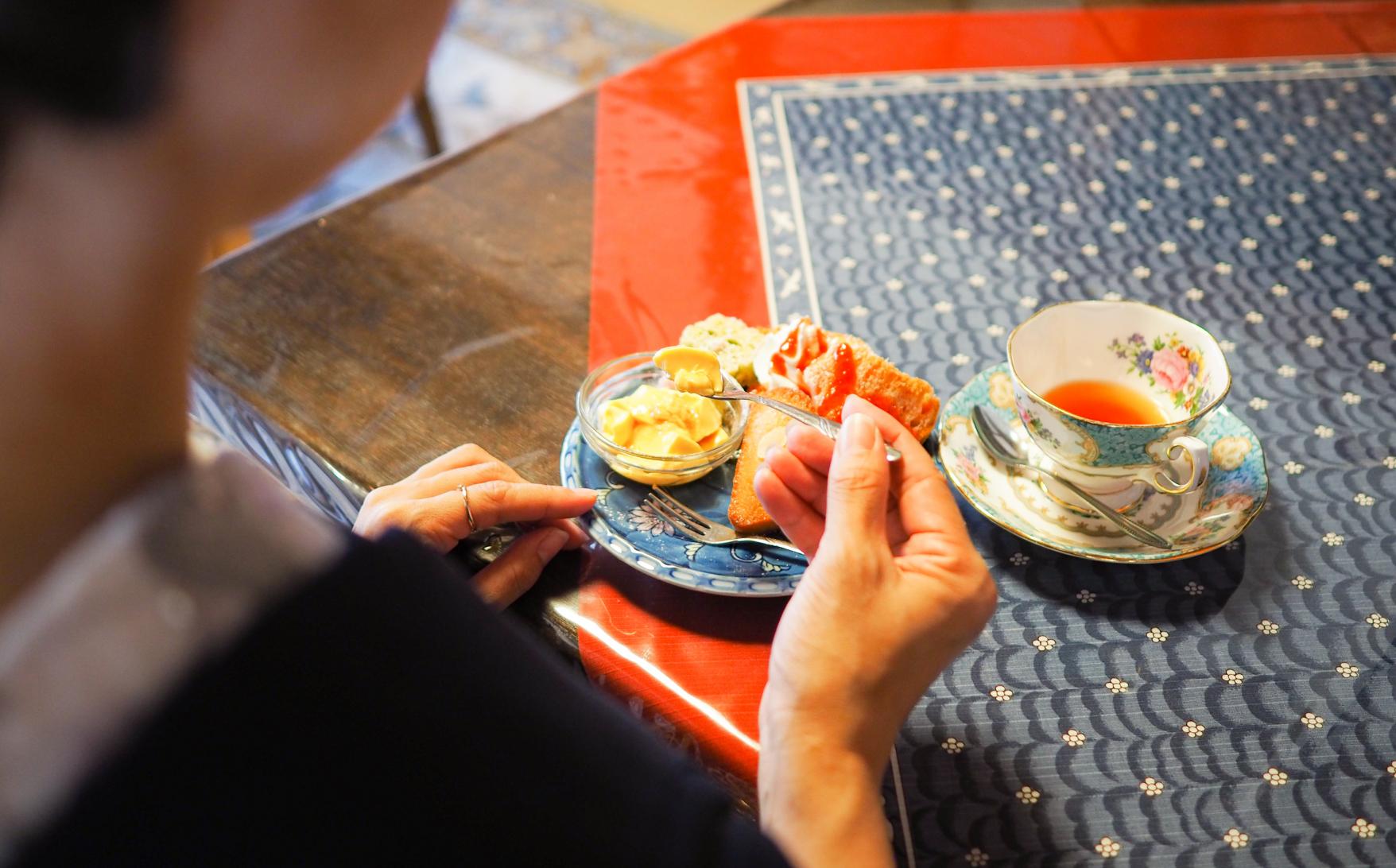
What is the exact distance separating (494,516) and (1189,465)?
0.53 metres

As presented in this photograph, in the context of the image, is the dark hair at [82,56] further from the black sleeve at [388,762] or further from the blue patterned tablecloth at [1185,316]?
the blue patterned tablecloth at [1185,316]

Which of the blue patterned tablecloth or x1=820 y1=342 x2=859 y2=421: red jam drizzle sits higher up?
x1=820 y1=342 x2=859 y2=421: red jam drizzle

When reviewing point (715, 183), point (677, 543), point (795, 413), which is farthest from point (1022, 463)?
point (715, 183)

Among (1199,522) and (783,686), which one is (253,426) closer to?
(783,686)

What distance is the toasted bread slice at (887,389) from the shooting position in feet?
2.87

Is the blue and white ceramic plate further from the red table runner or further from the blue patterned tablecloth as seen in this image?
the blue patterned tablecloth

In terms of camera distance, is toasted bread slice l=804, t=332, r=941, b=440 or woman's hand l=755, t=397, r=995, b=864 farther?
toasted bread slice l=804, t=332, r=941, b=440

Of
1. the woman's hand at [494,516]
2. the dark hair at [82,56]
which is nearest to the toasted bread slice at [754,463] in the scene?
the woman's hand at [494,516]

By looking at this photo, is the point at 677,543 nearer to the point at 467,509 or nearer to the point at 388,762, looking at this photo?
the point at 467,509

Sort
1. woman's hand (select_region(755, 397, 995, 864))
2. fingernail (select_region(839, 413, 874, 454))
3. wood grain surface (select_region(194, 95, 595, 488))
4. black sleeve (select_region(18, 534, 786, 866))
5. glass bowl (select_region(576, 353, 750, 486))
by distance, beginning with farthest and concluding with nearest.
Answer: wood grain surface (select_region(194, 95, 595, 488)) → glass bowl (select_region(576, 353, 750, 486)) → fingernail (select_region(839, 413, 874, 454)) → woman's hand (select_region(755, 397, 995, 864)) → black sleeve (select_region(18, 534, 786, 866))

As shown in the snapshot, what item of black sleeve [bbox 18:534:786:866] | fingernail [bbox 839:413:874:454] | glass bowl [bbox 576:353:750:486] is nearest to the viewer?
black sleeve [bbox 18:534:786:866]

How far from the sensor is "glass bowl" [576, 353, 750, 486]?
82cm

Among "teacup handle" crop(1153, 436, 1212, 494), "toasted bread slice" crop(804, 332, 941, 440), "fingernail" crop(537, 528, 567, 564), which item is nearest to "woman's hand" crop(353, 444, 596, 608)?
"fingernail" crop(537, 528, 567, 564)

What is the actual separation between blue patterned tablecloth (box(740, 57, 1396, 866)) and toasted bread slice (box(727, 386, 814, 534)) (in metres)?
0.17
